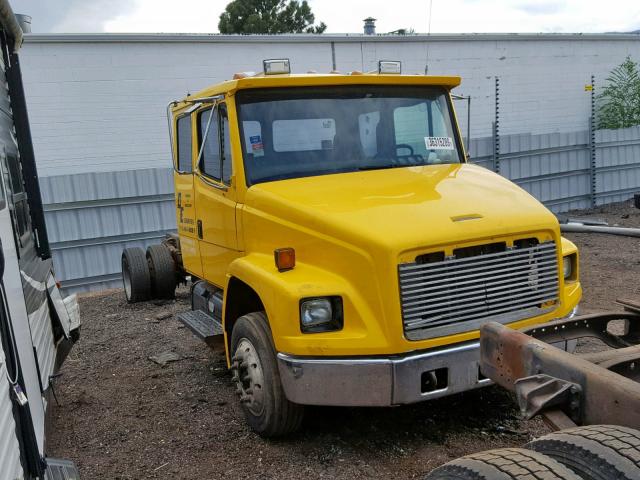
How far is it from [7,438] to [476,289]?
2618mm

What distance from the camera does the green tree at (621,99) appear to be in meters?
17.7

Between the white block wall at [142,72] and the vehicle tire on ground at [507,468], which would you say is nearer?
the vehicle tire on ground at [507,468]

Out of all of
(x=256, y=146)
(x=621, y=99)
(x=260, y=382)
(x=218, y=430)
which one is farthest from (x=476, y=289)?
(x=621, y=99)

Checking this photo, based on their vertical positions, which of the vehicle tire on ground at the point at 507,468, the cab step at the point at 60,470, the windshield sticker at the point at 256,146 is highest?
the windshield sticker at the point at 256,146

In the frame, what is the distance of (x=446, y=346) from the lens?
3.74 m

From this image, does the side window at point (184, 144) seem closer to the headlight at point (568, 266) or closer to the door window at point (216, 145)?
the door window at point (216, 145)

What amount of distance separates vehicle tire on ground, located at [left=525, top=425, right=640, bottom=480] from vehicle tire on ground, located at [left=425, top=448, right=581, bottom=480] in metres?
0.06

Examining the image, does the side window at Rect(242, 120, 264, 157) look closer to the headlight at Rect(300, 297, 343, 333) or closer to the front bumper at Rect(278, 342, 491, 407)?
the headlight at Rect(300, 297, 343, 333)

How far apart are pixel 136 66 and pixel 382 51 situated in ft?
18.1

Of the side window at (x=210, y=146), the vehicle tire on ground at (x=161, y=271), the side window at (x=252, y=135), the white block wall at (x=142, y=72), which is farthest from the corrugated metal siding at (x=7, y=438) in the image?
the white block wall at (x=142, y=72)

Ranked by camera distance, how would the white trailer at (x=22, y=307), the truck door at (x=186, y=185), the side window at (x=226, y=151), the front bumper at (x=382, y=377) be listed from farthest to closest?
the truck door at (x=186, y=185)
the side window at (x=226, y=151)
the front bumper at (x=382, y=377)
the white trailer at (x=22, y=307)

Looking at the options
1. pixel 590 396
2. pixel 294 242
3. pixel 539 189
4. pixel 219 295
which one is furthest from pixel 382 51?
pixel 590 396

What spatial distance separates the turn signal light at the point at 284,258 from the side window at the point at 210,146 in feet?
4.19

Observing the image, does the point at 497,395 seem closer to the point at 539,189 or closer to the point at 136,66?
the point at 136,66
